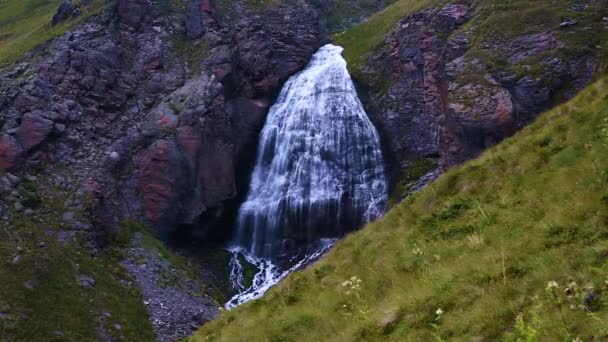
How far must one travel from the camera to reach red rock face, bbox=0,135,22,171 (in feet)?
106

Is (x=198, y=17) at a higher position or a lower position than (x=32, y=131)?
higher

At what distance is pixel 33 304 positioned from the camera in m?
24.4

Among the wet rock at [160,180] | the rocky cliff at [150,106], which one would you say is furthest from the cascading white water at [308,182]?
the wet rock at [160,180]

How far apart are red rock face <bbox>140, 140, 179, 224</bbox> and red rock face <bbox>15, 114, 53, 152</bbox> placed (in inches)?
260

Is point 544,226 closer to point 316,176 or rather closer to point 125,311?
point 125,311

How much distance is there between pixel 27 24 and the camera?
215 ft

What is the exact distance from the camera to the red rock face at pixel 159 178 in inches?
1412

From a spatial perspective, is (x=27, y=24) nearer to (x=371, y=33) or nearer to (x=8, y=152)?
(x=8, y=152)

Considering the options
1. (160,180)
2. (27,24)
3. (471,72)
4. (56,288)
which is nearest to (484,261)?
(56,288)

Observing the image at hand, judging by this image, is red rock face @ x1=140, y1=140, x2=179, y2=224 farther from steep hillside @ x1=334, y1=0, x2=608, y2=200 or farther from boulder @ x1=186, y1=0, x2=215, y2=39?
steep hillside @ x1=334, y1=0, x2=608, y2=200

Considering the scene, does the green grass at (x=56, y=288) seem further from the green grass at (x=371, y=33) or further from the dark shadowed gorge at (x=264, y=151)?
the green grass at (x=371, y=33)

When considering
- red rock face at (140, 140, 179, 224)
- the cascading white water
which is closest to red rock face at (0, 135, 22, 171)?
red rock face at (140, 140, 179, 224)

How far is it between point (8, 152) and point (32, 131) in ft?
7.54

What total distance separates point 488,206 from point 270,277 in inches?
947
